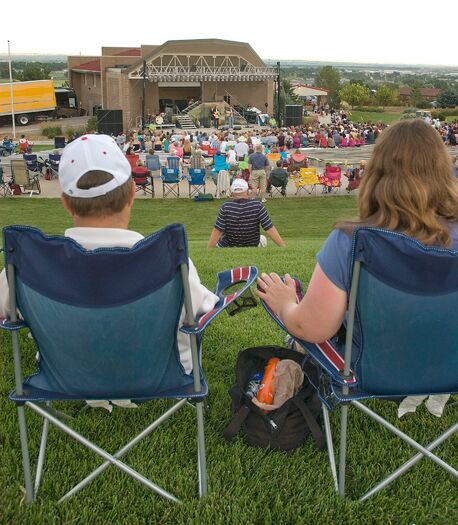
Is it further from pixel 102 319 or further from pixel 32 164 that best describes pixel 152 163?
pixel 102 319

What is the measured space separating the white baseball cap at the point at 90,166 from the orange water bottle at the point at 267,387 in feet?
3.49

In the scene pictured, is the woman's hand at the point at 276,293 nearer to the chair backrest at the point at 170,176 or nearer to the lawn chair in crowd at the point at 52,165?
the chair backrest at the point at 170,176

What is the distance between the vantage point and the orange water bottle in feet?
8.39

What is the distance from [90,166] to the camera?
6.77 ft

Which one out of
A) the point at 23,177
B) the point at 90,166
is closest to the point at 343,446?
the point at 90,166

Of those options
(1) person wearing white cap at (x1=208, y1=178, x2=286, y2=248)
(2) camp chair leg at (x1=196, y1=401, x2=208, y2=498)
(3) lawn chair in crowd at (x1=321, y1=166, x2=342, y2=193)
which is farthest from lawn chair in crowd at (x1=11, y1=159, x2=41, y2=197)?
(2) camp chair leg at (x1=196, y1=401, x2=208, y2=498)

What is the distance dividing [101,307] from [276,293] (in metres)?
0.76

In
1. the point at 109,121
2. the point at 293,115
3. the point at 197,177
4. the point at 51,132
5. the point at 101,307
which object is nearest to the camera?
the point at 101,307

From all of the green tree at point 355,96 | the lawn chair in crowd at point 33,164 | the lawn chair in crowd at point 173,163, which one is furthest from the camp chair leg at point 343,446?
the green tree at point 355,96

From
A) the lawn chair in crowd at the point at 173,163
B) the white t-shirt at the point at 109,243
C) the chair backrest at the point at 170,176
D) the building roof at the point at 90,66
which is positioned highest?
the building roof at the point at 90,66

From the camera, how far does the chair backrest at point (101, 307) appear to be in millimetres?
1858

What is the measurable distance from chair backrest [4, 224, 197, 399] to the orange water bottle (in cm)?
62

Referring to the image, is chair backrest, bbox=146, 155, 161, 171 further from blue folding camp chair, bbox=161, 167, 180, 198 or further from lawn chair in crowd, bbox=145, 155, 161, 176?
blue folding camp chair, bbox=161, 167, 180, 198

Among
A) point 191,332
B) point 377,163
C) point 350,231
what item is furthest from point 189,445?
point 377,163
